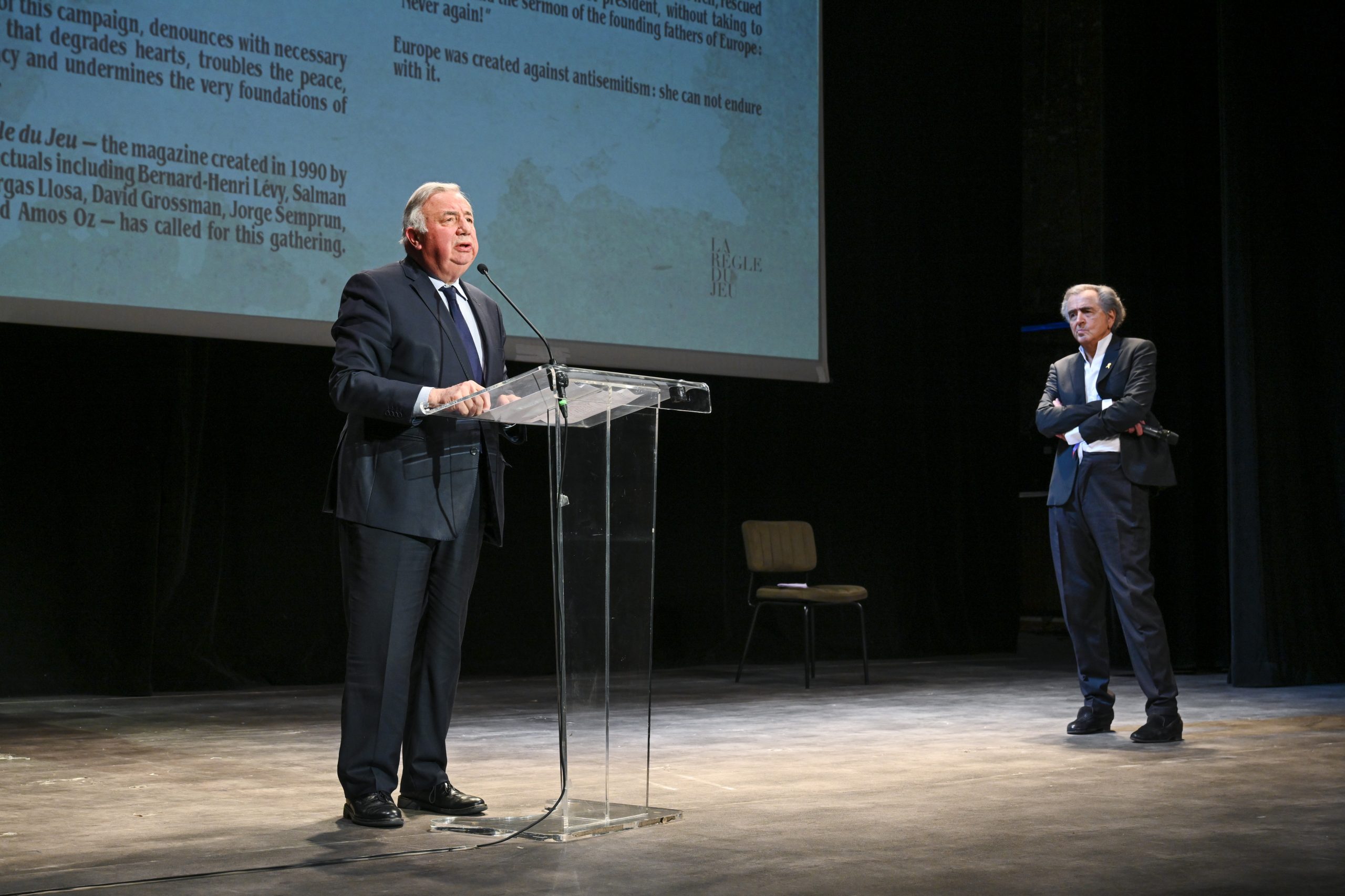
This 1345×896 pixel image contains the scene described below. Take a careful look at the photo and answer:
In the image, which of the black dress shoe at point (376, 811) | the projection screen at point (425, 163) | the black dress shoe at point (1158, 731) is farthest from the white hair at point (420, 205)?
the black dress shoe at point (1158, 731)

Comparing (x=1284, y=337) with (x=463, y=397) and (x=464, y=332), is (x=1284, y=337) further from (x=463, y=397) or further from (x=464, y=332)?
(x=463, y=397)

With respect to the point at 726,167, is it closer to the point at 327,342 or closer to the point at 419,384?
the point at 327,342

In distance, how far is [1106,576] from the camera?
14.1 ft

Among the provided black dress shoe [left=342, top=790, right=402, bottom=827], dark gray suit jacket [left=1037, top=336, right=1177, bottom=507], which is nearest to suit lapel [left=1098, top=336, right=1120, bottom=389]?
dark gray suit jacket [left=1037, top=336, right=1177, bottom=507]

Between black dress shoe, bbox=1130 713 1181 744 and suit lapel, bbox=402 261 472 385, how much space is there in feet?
7.78

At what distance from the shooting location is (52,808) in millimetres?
3059

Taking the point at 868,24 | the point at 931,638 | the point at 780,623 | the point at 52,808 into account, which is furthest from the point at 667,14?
the point at 52,808

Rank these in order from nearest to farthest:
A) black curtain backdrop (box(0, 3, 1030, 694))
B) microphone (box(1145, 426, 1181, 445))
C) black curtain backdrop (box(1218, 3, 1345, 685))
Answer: microphone (box(1145, 426, 1181, 445)) < black curtain backdrop (box(0, 3, 1030, 694)) < black curtain backdrop (box(1218, 3, 1345, 685))

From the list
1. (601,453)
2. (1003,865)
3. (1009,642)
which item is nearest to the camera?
(1003,865)

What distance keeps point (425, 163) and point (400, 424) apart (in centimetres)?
283

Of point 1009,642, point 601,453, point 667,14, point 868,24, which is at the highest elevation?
point 868,24

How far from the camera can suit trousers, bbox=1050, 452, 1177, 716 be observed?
4.16 meters

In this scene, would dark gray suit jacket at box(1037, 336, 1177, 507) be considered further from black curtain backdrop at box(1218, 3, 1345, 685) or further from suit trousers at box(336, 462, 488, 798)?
black curtain backdrop at box(1218, 3, 1345, 685)

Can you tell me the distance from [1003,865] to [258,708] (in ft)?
10.9
